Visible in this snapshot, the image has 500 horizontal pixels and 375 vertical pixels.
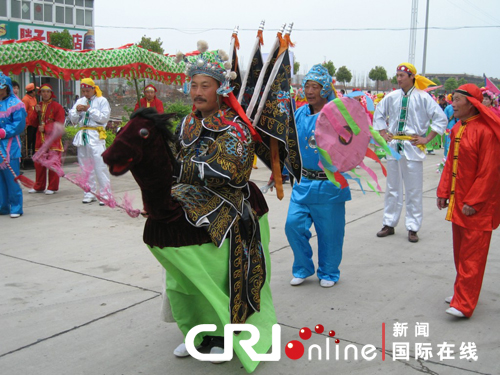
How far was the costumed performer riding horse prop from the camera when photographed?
2.72 meters

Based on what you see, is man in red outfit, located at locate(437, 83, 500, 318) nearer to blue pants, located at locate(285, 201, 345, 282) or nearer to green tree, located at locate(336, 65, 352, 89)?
blue pants, located at locate(285, 201, 345, 282)

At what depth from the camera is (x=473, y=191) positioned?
390 centimetres

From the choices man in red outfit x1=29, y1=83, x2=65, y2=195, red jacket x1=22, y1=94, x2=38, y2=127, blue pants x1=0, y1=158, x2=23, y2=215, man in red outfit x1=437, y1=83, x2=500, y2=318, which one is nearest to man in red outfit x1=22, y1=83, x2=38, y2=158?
red jacket x1=22, y1=94, x2=38, y2=127

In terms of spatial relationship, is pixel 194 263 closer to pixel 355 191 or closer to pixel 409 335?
pixel 409 335

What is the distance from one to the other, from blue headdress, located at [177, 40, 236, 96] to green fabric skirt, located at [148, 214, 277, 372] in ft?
2.96

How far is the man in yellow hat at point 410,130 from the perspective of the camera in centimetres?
630

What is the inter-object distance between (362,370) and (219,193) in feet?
4.45

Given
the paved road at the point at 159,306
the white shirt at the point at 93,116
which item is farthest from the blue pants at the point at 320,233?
the white shirt at the point at 93,116

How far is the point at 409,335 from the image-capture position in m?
3.73

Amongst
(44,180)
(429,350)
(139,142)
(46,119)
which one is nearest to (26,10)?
(46,119)

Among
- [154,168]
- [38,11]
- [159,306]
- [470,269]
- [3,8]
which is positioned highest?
[38,11]

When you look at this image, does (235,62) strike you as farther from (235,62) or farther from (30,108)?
(30,108)

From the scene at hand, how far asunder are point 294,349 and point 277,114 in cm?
150

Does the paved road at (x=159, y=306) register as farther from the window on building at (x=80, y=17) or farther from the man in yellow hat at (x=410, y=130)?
the window on building at (x=80, y=17)
